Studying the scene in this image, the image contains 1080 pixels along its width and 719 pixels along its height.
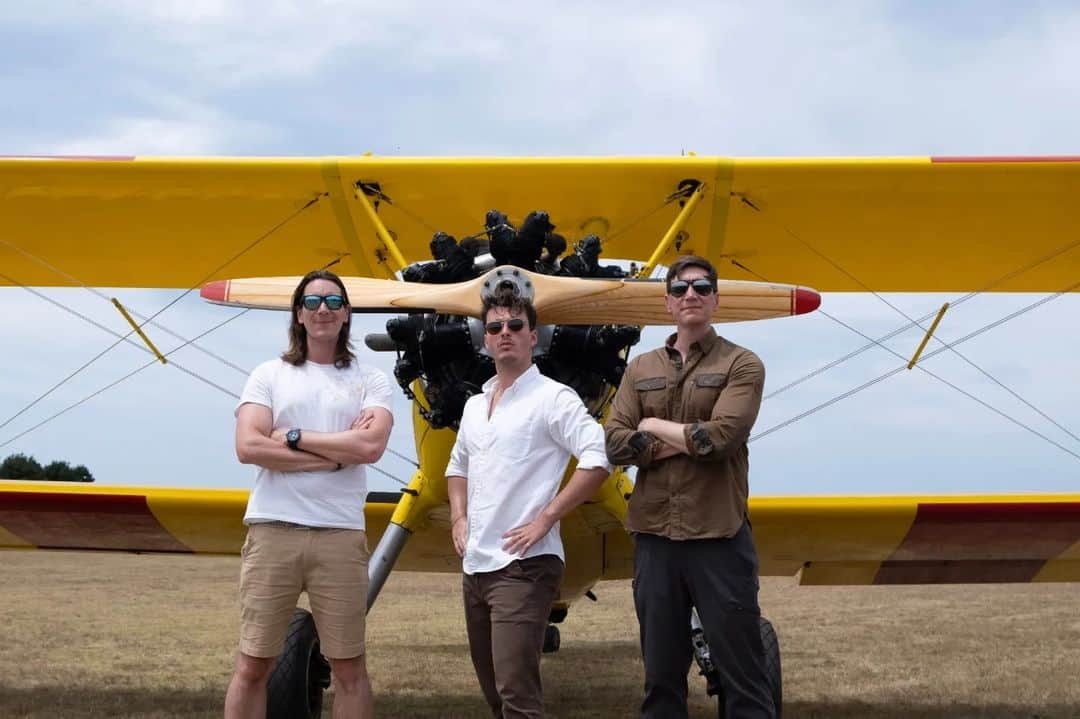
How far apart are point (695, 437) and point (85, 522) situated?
193 inches

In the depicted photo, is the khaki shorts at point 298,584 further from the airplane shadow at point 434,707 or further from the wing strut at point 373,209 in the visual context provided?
the airplane shadow at point 434,707

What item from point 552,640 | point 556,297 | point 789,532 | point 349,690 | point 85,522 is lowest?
point 552,640

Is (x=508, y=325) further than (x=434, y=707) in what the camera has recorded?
No

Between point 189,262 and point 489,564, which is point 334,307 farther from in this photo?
point 189,262

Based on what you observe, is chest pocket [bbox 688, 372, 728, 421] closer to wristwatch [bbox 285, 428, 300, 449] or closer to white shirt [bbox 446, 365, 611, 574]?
Result: white shirt [bbox 446, 365, 611, 574]

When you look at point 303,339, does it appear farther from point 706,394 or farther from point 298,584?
point 706,394

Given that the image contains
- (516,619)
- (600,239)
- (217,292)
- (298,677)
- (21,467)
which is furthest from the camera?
(21,467)

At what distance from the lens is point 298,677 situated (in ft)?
15.9

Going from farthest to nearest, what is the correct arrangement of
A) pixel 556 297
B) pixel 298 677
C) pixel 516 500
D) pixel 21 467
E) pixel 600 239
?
pixel 21 467, pixel 600 239, pixel 298 677, pixel 556 297, pixel 516 500

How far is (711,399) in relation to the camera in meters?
3.08

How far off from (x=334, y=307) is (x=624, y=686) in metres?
4.64

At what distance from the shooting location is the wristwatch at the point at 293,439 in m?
3.07

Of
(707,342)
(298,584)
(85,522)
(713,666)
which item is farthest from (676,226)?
(85,522)

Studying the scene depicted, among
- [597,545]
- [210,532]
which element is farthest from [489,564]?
[210,532]
